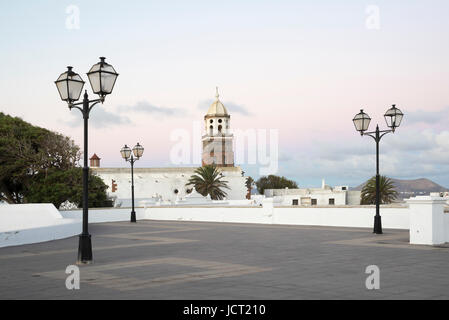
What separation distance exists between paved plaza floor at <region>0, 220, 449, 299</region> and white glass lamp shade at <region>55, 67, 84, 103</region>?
3926mm

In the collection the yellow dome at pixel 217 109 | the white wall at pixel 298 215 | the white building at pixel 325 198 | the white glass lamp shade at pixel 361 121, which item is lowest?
the white building at pixel 325 198

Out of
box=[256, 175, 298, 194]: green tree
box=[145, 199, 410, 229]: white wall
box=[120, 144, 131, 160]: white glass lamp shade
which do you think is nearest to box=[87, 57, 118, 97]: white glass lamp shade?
box=[145, 199, 410, 229]: white wall

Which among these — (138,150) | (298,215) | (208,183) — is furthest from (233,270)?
(208,183)

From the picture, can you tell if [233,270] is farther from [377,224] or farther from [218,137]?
[218,137]

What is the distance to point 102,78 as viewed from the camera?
11414 mm

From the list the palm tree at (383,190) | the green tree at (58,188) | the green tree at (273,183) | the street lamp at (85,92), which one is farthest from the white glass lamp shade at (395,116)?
the green tree at (273,183)

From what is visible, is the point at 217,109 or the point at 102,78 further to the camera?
the point at 217,109

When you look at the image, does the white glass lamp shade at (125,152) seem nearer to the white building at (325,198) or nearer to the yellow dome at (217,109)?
the white building at (325,198)

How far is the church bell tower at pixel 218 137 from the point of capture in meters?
78.2

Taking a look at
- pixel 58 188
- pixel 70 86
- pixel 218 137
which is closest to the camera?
pixel 70 86

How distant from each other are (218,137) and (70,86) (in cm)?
6757
